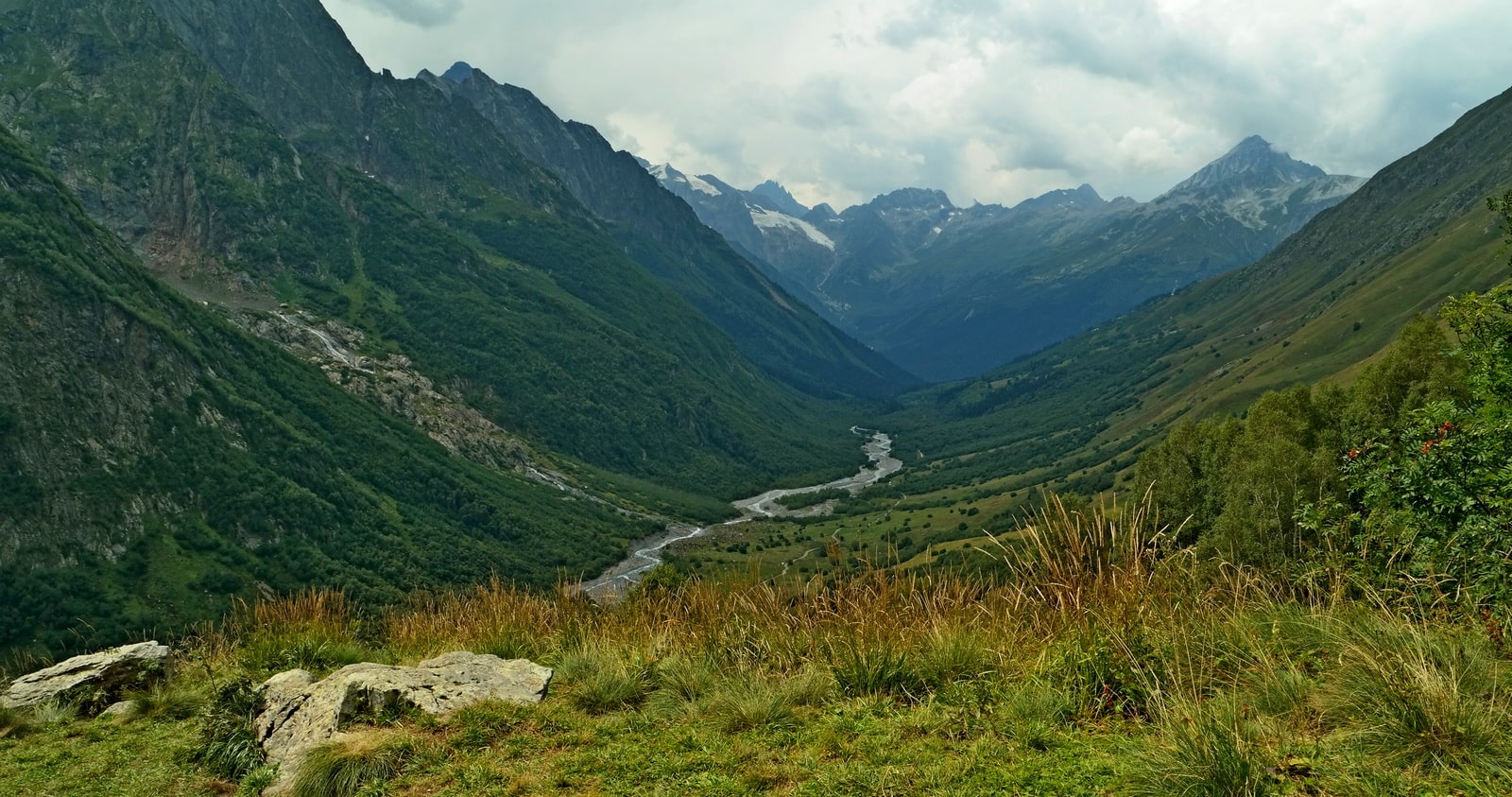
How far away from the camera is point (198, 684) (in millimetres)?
14516

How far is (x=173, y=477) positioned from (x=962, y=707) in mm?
156942

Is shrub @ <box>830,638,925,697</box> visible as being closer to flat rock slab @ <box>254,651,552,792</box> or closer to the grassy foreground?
the grassy foreground

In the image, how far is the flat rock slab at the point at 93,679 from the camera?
563 inches

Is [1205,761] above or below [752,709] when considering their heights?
above

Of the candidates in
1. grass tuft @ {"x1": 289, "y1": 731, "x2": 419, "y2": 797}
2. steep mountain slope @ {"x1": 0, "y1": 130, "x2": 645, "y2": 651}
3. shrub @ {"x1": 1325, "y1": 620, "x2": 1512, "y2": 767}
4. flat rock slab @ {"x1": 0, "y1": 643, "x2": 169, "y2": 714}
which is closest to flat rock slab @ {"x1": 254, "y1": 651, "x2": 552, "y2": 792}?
grass tuft @ {"x1": 289, "y1": 731, "x2": 419, "y2": 797}

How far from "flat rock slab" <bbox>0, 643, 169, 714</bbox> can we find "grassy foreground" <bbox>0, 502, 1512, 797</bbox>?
66 cm

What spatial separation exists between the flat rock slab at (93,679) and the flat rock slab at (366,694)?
599cm

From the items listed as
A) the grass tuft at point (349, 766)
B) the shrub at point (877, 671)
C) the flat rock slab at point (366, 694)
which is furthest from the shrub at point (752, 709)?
the grass tuft at point (349, 766)

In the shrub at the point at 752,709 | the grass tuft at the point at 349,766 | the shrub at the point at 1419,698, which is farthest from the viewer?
the shrub at the point at 752,709

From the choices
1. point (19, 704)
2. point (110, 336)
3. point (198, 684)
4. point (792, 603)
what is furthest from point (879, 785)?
point (110, 336)

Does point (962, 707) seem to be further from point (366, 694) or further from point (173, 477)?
point (173, 477)

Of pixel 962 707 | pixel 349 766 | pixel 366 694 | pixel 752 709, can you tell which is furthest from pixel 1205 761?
pixel 366 694

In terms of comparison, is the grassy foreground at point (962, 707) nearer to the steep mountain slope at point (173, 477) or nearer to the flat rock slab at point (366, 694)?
the flat rock slab at point (366, 694)

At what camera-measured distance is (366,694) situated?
406 inches
